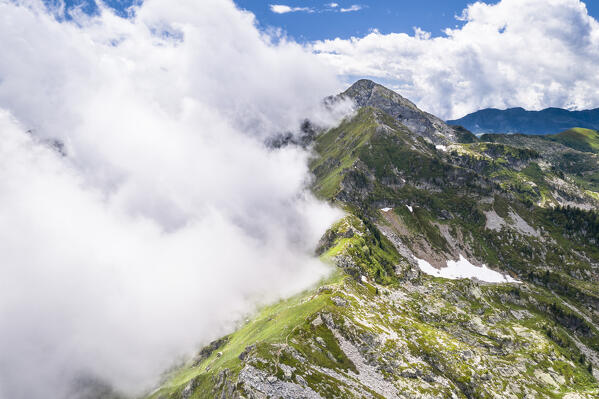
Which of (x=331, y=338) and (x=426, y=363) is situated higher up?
(x=331, y=338)

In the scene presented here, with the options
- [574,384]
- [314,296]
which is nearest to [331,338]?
[314,296]

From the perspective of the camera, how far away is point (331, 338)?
142m

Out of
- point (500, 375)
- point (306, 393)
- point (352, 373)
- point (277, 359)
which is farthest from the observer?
point (500, 375)

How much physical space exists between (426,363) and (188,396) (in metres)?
115

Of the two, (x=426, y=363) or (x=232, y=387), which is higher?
(x=232, y=387)

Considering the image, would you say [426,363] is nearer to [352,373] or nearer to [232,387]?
[352,373]

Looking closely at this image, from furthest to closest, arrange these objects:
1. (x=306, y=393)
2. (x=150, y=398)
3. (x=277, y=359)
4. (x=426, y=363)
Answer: (x=150, y=398)
(x=426, y=363)
(x=277, y=359)
(x=306, y=393)

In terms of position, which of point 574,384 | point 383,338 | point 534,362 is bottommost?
point 574,384

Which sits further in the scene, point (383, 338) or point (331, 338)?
point (383, 338)

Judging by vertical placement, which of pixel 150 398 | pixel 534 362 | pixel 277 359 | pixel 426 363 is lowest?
pixel 534 362

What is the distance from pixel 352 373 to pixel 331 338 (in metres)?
17.0

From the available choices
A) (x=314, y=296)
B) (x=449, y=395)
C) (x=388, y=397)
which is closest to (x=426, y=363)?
(x=449, y=395)

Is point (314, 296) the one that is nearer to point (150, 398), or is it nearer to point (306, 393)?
point (306, 393)

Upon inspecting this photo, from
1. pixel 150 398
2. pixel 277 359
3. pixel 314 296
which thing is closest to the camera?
pixel 277 359
